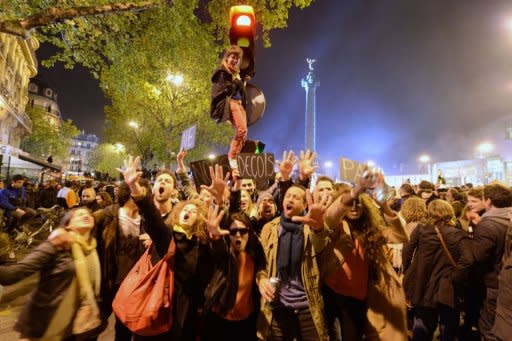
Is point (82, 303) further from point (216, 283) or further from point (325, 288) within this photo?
point (325, 288)

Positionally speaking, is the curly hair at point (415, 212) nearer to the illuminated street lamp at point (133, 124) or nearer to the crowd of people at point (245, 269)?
the crowd of people at point (245, 269)

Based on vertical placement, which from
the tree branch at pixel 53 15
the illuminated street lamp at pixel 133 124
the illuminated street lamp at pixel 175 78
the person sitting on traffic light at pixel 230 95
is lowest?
the person sitting on traffic light at pixel 230 95

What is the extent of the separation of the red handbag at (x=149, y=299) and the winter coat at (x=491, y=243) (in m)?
3.34

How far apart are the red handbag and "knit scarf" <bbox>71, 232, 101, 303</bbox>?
252mm

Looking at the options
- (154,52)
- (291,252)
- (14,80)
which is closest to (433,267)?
(291,252)

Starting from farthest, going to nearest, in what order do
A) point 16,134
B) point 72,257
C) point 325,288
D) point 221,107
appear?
point 16,134 → point 221,107 → point 325,288 → point 72,257

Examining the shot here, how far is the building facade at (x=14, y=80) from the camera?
30438 millimetres

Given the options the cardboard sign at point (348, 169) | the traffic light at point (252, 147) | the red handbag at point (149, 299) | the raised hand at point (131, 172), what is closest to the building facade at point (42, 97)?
the traffic light at point (252, 147)

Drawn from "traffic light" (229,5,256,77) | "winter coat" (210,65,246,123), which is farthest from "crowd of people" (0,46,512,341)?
"traffic light" (229,5,256,77)

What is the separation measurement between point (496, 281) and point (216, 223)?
316 cm

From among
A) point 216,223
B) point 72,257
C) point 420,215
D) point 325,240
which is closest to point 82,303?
point 72,257

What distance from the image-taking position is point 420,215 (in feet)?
13.3

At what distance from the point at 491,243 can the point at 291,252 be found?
2.30 m

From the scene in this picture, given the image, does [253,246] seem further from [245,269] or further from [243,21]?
[243,21]
